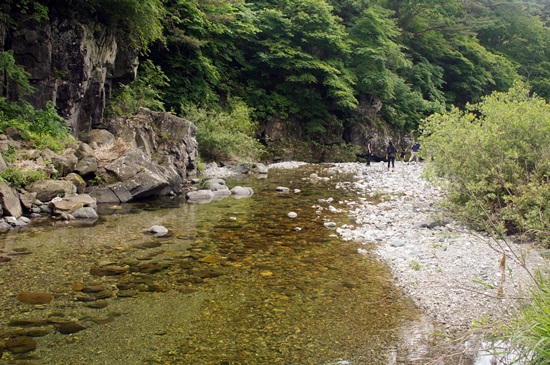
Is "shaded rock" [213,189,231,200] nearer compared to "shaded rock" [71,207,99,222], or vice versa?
"shaded rock" [71,207,99,222]

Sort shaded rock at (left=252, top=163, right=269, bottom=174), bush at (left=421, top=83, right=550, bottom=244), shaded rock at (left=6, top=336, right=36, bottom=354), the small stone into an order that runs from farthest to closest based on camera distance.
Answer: shaded rock at (left=252, top=163, right=269, bottom=174)
the small stone
bush at (left=421, top=83, right=550, bottom=244)
shaded rock at (left=6, top=336, right=36, bottom=354)

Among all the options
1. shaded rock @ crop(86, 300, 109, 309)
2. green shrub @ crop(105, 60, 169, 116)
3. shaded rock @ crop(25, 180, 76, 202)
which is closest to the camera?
shaded rock @ crop(86, 300, 109, 309)

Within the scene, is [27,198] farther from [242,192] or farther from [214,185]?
[242,192]

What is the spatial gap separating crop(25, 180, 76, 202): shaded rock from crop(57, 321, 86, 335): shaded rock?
671 centimetres

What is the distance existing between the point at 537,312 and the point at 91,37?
15986 millimetres

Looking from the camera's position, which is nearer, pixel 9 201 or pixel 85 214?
pixel 9 201

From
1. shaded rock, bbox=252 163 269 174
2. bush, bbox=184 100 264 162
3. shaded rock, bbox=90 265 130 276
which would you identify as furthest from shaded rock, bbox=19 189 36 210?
shaded rock, bbox=252 163 269 174

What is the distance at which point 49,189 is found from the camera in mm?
10141

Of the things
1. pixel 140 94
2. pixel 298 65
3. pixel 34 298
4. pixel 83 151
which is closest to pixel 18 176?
pixel 83 151

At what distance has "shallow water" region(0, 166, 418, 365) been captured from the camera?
160 inches

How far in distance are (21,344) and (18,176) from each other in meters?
7.22

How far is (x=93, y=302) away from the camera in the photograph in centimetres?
507

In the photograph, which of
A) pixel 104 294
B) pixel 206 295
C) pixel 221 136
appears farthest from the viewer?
pixel 221 136

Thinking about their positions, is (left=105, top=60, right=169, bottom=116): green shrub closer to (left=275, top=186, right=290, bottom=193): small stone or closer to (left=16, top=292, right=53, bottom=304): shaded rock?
(left=275, top=186, right=290, bottom=193): small stone
